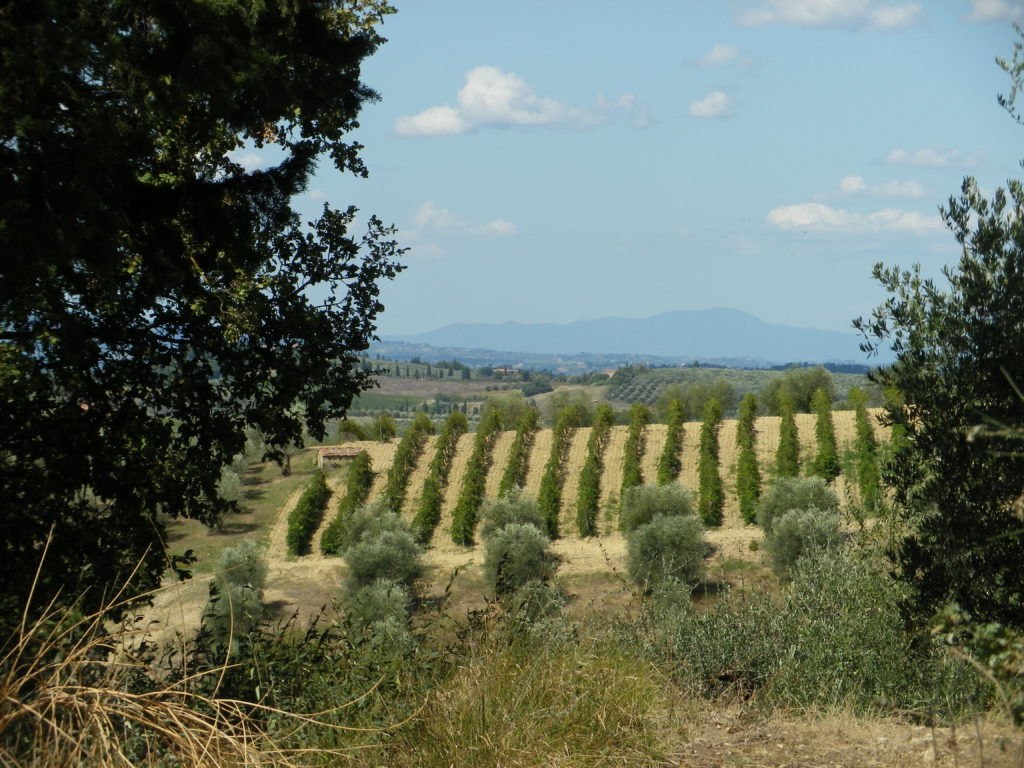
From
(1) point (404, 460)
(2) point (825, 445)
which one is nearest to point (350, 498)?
(1) point (404, 460)

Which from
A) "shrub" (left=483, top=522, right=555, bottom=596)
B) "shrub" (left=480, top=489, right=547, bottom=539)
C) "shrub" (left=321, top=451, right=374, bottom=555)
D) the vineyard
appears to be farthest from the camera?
the vineyard

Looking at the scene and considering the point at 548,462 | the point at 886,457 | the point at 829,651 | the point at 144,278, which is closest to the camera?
the point at 829,651

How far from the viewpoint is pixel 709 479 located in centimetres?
3650

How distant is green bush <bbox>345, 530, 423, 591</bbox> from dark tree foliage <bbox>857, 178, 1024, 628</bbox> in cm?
2355

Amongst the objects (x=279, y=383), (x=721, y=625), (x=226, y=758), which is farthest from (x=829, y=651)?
(x=279, y=383)

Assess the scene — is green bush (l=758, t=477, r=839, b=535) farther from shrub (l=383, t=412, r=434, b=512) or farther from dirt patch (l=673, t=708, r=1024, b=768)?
dirt patch (l=673, t=708, r=1024, b=768)

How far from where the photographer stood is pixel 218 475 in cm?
790

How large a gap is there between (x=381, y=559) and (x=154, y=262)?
22.8 meters

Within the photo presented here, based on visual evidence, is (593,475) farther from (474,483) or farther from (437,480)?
(437,480)

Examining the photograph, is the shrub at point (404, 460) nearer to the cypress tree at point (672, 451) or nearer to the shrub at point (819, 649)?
the cypress tree at point (672, 451)

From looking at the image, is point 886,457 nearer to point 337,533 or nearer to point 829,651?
point 829,651

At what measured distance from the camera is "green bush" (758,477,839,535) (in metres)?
28.6

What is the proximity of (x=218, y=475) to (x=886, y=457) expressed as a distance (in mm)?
5302

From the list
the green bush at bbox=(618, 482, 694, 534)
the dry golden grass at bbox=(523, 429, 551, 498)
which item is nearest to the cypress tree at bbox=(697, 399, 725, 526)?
the green bush at bbox=(618, 482, 694, 534)
